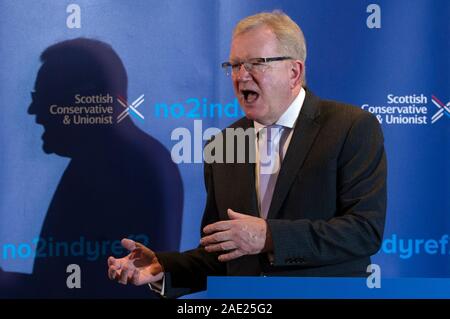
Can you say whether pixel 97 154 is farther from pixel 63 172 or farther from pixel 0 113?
pixel 0 113

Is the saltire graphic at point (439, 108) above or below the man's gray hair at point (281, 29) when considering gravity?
below

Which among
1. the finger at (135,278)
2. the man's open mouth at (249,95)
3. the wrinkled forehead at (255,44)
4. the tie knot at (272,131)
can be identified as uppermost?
the wrinkled forehead at (255,44)

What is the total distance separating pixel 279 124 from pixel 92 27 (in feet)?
4.04

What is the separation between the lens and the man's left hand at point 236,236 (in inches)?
77.4

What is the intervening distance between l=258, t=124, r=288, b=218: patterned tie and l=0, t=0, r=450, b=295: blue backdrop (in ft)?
2.89

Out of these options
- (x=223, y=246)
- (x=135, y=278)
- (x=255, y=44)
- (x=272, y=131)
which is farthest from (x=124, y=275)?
(x=255, y=44)

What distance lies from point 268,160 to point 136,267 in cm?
52

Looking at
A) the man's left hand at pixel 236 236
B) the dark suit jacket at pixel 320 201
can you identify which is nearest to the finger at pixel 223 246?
the man's left hand at pixel 236 236

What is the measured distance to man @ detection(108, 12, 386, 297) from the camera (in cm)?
205

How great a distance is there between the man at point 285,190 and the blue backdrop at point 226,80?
85 cm

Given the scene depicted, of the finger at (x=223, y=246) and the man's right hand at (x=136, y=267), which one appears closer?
the finger at (x=223, y=246)

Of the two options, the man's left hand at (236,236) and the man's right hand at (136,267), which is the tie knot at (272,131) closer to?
the man's left hand at (236,236)

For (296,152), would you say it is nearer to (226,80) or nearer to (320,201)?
(320,201)
